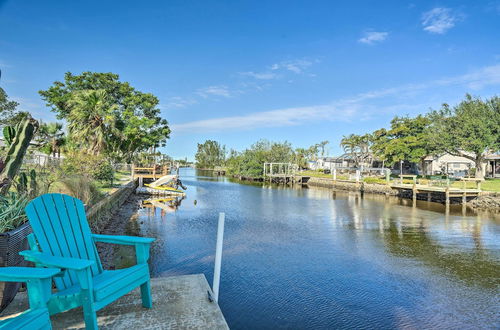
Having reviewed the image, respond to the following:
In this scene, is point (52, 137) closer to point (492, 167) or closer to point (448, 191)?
point (448, 191)

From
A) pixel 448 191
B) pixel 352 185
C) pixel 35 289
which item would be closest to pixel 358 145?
pixel 352 185

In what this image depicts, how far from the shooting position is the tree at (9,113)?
2227cm

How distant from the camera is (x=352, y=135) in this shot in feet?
163

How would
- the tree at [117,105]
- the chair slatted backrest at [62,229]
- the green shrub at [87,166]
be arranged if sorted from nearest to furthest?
the chair slatted backrest at [62,229] < the green shrub at [87,166] < the tree at [117,105]

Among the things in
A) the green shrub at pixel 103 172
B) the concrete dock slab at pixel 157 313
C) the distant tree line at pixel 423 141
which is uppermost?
the distant tree line at pixel 423 141

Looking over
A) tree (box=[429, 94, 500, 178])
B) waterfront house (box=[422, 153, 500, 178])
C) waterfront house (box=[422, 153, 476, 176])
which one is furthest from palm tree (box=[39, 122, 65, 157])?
waterfront house (box=[422, 153, 476, 176])

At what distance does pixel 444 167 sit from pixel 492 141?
Answer: 50.4ft

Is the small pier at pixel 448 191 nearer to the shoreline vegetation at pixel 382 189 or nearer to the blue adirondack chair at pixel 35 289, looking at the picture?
the shoreline vegetation at pixel 382 189

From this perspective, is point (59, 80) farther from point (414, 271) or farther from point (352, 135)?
point (352, 135)

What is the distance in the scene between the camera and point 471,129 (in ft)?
81.6

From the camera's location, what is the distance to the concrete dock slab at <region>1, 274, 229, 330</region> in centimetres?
246

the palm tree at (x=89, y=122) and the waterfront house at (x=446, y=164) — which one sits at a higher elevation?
the palm tree at (x=89, y=122)

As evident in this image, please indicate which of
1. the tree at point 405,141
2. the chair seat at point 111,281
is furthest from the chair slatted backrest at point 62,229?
the tree at point 405,141

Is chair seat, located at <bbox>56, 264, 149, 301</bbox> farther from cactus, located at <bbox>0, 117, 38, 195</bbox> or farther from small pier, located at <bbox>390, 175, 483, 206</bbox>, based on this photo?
small pier, located at <bbox>390, 175, 483, 206</bbox>
